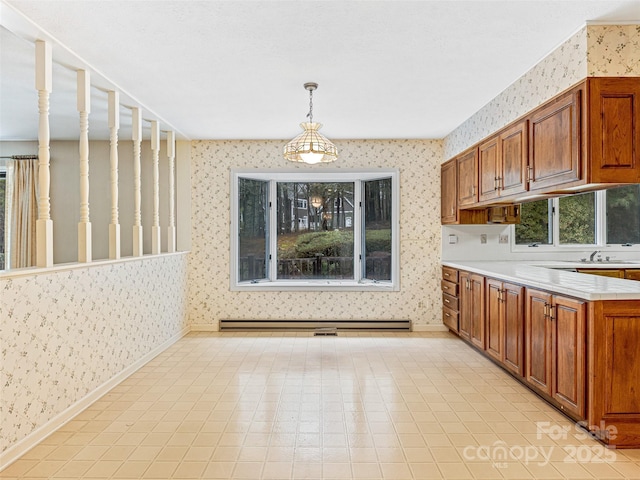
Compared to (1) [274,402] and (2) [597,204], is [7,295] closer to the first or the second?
(1) [274,402]

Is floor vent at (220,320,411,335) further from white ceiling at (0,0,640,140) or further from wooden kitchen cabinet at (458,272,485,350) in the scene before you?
white ceiling at (0,0,640,140)

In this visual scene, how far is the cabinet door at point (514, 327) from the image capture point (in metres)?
3.22

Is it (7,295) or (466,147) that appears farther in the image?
(466,147)

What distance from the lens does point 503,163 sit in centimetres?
363

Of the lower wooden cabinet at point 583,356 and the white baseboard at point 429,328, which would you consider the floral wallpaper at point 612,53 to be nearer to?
the lower wooden cabinet at point 583,356

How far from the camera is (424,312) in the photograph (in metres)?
5.39

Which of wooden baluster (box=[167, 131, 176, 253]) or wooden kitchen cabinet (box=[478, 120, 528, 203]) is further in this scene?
wooden baluster (box=[167, 131, 176, 253])

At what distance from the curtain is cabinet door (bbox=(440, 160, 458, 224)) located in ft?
17.7

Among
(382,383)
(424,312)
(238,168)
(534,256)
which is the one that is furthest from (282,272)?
(534,256)

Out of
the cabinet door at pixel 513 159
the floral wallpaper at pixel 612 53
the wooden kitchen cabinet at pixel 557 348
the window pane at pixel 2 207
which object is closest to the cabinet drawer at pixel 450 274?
the cabinet door at pixel 513 159

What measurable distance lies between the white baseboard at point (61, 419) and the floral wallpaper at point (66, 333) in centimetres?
3

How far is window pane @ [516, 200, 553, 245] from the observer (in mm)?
5215

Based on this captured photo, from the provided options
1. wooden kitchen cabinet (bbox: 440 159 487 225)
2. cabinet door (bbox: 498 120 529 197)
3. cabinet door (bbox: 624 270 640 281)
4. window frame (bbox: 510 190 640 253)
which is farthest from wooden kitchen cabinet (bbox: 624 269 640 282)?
cabinet door (bbox: 498 120 529 197)

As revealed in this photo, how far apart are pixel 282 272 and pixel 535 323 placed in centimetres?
353
